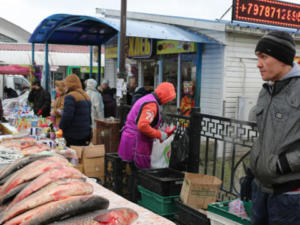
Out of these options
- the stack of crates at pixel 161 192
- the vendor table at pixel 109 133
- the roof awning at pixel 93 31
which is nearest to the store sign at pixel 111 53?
the roof awning at pixel 93 31

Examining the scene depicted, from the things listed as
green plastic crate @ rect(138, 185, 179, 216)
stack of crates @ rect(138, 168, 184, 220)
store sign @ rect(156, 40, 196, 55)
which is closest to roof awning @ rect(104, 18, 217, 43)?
store sign @ rect(156, 40, 196, 55)

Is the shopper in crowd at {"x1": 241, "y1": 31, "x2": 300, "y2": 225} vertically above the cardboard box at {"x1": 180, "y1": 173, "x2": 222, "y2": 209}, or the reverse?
the shopper in crowd at {"x1": 241, "y1": 31, "x2": 300, "y2": 225}

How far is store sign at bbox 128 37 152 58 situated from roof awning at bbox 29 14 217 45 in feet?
3.75

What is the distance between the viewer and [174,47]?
11.3 meters

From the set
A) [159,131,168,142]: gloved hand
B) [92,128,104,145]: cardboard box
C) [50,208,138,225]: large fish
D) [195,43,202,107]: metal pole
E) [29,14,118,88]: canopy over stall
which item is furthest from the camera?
[195,43,202,107]: metal pole

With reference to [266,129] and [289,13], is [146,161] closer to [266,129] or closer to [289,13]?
[266,129]

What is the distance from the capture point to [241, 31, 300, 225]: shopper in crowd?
2297 millimetres

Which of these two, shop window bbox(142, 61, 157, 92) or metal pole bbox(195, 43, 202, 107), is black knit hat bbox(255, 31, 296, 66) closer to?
metal pole bbox(195, 43, 202, 107)

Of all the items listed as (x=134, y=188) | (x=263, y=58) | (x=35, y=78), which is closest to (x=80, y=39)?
(x=35, y=78)

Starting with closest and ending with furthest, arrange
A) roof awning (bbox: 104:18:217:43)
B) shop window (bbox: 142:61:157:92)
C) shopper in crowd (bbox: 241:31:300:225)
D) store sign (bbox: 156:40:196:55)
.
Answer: shopper in crowd (bbox: 241:31:300:225) < roof awning (bbox: 104:18:217:43) < store sign (bbox: 156:40:196:55) < shop window (bbox: 142:61:157:92)

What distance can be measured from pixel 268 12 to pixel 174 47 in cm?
305

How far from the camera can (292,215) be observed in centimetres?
232

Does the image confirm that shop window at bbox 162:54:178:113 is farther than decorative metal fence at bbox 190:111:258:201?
Yes

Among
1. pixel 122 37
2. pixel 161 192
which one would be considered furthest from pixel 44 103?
pixel 161 192
